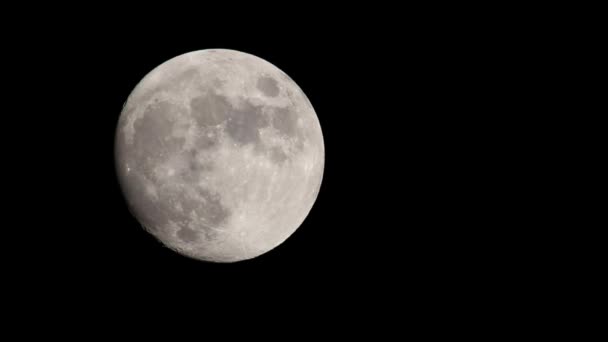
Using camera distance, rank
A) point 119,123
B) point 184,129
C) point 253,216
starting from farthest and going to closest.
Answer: point 119,123
point 253,216
point 184,129

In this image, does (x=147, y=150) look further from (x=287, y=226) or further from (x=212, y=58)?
(x=287, y=226)

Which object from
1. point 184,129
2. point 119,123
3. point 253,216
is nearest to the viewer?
point 184,129

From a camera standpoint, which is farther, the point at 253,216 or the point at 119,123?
the point at 119,123

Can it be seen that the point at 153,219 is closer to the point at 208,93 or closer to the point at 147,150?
the point at 147,150

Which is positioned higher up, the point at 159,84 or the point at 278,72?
the point at 278,72

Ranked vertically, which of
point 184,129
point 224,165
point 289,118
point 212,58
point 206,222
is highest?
point 212,58

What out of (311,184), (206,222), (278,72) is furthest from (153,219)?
(278,72)

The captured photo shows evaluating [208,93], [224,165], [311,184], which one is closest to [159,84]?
[208,93]

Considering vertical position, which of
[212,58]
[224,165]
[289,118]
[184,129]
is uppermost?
[212,58]

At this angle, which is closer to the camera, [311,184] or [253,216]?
[253,216]
